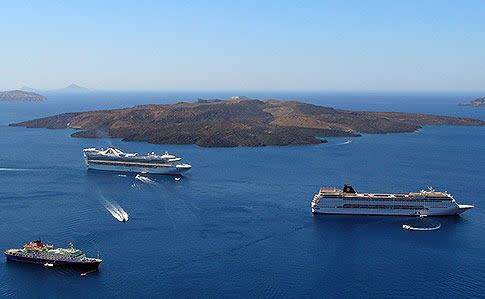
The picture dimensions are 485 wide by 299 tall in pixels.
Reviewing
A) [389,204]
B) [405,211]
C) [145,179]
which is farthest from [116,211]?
[405,211]

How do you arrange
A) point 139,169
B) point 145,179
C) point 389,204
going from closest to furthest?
1. point 389,204
2. point 145,179
3. point 139,169

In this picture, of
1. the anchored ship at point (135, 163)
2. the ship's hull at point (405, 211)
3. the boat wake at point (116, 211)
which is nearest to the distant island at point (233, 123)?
the anchored ship at point (135, 163)

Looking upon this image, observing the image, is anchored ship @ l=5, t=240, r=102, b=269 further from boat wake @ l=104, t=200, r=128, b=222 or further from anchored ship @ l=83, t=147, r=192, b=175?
anchored ship @ l=83, t=147, r=192, b=175

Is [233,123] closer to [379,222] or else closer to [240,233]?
[379,222]

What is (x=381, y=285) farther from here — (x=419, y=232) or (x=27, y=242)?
(x=27, y=242)

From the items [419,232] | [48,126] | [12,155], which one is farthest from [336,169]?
[48,126]

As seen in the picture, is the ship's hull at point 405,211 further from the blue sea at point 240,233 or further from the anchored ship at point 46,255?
the anchored ship at point 46,255
